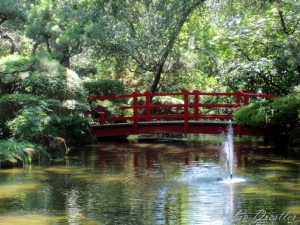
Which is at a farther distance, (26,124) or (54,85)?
(54,85)

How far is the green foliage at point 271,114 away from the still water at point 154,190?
1249 millimetres

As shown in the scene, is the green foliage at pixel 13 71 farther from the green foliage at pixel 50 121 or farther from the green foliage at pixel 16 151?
the green foliage at pixel 16 151

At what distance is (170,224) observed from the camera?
594cm

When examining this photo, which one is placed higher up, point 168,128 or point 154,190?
point 168,128

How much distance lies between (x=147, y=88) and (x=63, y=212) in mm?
14760

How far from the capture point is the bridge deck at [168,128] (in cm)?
1534

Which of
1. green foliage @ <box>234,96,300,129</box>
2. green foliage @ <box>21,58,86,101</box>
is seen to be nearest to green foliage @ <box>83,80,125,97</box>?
green foliage @ <box>21,58,86,101</box>

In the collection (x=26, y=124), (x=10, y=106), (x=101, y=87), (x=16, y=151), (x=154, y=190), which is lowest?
(x=154, y=190)

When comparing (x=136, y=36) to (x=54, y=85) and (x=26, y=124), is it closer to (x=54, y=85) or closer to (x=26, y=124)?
(x=54, y=85)

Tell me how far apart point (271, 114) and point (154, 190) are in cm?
640

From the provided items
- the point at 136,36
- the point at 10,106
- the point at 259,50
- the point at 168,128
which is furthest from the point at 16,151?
the point at 259,50

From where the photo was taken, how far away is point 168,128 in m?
16.0

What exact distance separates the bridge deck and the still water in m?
2.87

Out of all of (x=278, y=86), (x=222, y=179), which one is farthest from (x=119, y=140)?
(x=222, y=179)
